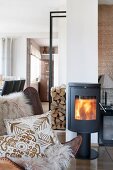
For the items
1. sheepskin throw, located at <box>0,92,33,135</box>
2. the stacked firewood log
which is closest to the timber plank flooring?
sheepskin throw, located at <box>0,92,33,135</box>

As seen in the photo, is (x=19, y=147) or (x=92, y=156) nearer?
(x=19, y=147)

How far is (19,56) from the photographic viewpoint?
917cm

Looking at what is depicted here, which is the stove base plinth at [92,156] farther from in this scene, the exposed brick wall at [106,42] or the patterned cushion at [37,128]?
the patterned cushion at [37,128]

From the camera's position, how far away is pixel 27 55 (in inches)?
360

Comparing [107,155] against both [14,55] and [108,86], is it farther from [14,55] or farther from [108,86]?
[14,55]

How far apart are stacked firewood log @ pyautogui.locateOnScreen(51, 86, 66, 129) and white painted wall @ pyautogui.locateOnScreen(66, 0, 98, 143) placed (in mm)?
1286

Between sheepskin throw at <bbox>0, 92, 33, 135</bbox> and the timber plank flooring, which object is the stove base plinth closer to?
the timber plank flooring

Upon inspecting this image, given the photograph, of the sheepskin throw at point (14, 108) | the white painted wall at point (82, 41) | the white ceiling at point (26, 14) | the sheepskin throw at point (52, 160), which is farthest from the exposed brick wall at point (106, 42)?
the sheepskin throw at point (52, 160)

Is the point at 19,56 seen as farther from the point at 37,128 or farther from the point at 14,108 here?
the point at 37,128

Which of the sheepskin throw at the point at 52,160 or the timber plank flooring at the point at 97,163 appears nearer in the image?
the sheepskin throw at the point at 52,160

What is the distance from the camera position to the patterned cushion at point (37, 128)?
1.62 m

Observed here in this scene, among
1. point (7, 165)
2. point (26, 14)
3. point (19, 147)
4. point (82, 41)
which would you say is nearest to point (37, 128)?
point (19, 147)

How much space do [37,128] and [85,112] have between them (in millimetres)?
1681

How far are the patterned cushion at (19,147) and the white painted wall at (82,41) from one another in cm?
221
